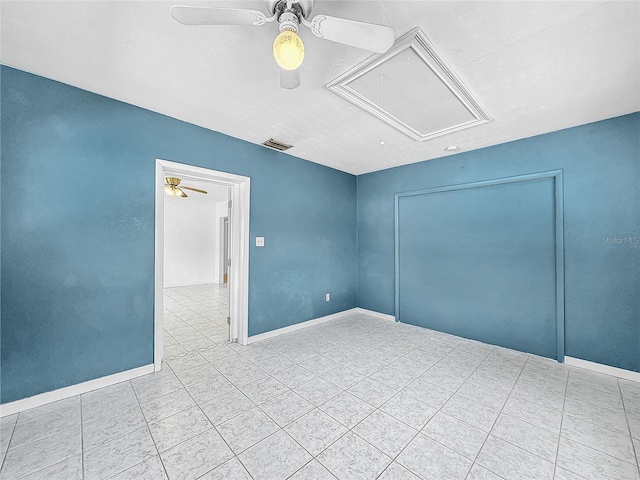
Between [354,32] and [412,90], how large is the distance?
3.68ft

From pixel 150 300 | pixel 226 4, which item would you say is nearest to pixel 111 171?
pixel 150 300

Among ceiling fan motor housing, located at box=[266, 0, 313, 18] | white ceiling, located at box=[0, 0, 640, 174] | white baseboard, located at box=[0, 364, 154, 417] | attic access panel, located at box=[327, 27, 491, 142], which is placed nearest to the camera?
ceiling fan motor housing, located at box=[266, 0, 313, 18]

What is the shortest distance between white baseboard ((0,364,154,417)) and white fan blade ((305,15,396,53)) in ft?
10.4

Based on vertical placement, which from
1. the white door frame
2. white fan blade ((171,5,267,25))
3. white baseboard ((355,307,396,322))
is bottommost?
white baseboard ((355,307,396,322))

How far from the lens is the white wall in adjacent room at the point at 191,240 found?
7367mm

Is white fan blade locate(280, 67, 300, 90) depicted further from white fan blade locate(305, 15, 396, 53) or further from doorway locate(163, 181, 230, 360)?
doorway locate(163, 181, 230, 360)

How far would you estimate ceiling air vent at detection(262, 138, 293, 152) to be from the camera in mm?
3266

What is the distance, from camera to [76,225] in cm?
218

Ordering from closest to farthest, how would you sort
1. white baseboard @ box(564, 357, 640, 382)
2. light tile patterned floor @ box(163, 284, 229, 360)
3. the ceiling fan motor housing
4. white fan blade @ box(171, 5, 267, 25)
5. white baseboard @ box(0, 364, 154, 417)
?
white fan blade @ box(171, 5, 267, 25)
the ceiling fan motor housing
white baseboard @ box(0, 364, 154, 417)
white baseboard @ box(564, 357, 640, 382)
light tile patterned floor @ box(163, 284, 229, 360)

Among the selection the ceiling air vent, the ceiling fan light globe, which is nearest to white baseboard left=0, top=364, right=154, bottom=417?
the ceiling air vent

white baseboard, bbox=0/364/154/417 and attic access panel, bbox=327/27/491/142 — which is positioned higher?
attic access panel, bbox=327/27/491/142

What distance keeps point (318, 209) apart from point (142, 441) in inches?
132

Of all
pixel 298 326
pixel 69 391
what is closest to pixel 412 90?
pixel 298 326

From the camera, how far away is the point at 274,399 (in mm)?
2125
